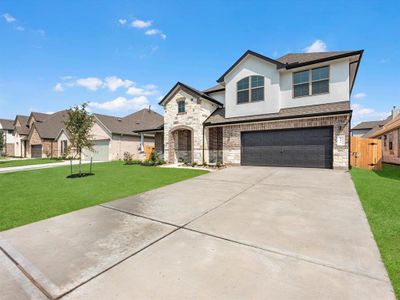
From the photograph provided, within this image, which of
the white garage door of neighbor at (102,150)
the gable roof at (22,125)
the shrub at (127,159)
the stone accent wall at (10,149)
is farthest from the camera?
the stone accent wall at (10,149)

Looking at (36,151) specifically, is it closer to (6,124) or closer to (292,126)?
(6,124)

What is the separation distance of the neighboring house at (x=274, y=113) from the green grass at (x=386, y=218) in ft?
15.1

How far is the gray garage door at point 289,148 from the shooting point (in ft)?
40.1

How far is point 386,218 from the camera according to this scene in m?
4.67

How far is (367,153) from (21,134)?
47.6 meters

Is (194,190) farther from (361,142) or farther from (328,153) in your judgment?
(361,142)

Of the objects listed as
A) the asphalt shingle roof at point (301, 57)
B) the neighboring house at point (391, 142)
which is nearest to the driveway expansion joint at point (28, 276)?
the asphalt shingle roof at point (301, 57)

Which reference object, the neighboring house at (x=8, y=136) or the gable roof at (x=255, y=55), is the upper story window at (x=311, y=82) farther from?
the neighboring house at (x=8, y=136)

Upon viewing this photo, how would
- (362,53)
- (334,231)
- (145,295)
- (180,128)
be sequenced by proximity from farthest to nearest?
(180,128)
(362,53)
(334,231)
(145,295)

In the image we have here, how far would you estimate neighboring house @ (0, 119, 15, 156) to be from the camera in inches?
1522

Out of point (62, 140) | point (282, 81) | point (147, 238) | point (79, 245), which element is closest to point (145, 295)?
point (147, 238)

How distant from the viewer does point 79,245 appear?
3.65 m

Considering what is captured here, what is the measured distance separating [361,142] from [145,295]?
15913 millimetres

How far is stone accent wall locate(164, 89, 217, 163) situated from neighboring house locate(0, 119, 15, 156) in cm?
3765
